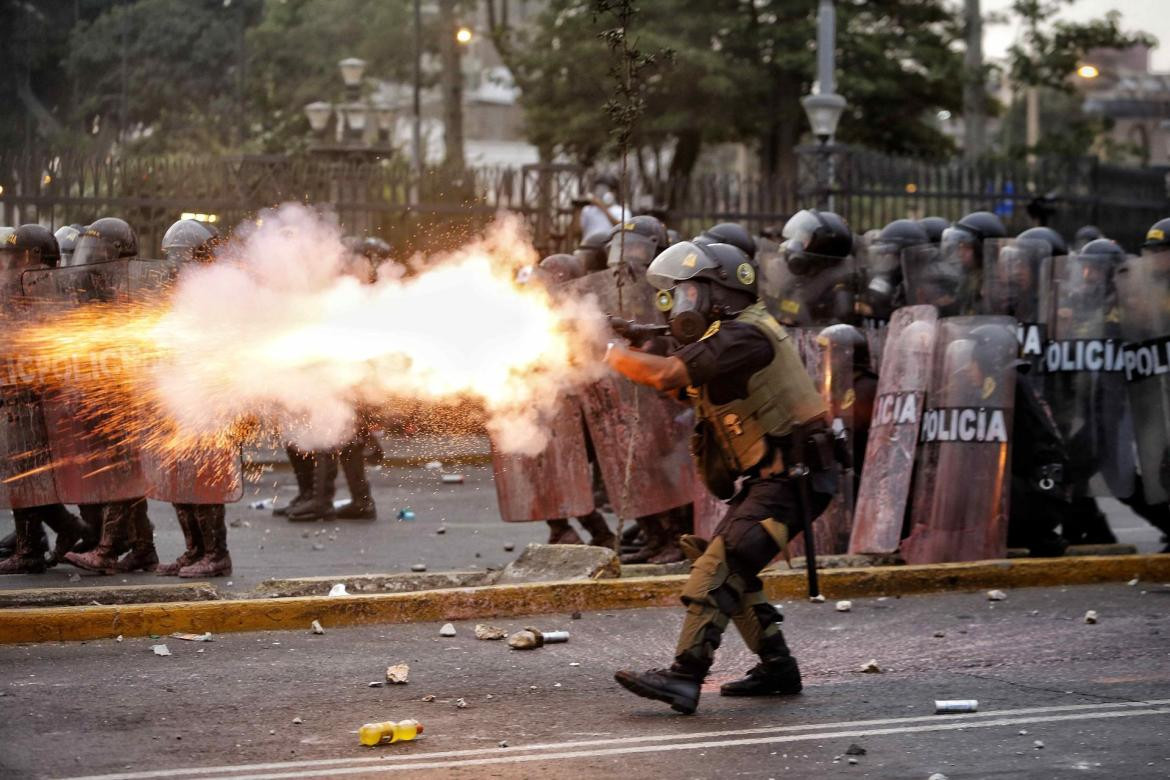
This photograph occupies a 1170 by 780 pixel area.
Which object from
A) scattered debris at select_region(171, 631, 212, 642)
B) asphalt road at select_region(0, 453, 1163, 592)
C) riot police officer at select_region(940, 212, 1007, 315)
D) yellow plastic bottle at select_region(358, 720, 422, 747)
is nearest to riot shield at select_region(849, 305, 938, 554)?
riot police officer at select_region(940, 212, 1007, 315)

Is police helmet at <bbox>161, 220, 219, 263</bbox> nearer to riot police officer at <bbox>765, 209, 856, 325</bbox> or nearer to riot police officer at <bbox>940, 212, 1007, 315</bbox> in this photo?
riot police officer at <bbox>765, 209, 856, 325</bbox>

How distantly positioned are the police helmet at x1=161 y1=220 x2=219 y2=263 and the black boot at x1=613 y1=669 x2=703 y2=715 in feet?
14.1

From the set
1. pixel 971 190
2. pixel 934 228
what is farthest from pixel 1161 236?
pixel 971 190

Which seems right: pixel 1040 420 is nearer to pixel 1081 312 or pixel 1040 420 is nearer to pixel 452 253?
pixel 1081 312

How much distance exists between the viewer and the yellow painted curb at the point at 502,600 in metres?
8.23

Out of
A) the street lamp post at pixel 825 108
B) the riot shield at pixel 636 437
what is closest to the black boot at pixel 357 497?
the riot shield at pixel 636 437

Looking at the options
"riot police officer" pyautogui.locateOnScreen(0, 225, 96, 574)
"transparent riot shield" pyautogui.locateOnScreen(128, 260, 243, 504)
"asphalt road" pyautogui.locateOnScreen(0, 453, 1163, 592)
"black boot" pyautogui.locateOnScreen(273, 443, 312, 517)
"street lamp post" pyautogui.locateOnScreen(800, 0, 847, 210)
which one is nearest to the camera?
"transparent riot shield" pyautogui.locateOnScreen(128, 260, 243, 504)

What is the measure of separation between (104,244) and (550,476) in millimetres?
2911

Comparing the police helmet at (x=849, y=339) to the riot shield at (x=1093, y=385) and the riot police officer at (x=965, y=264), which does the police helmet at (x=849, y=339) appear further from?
the riot shield at (x=1093, y=385)

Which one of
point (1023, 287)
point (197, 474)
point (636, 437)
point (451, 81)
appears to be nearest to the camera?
point (197, 474)

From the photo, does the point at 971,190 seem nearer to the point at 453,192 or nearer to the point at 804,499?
the point at 453,192

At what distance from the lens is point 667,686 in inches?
265

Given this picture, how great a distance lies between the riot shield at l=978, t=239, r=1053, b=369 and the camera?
11016mm

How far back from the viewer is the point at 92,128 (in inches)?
910
